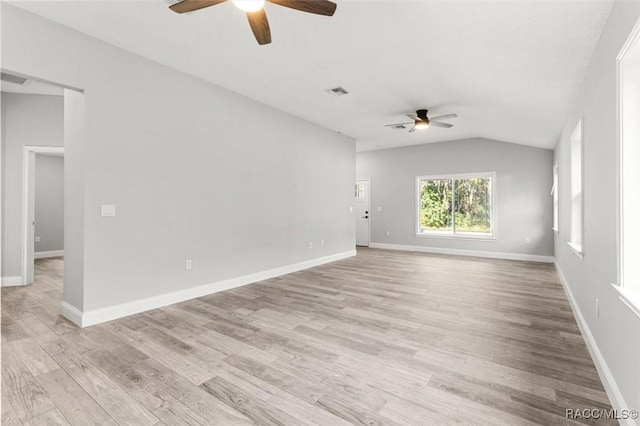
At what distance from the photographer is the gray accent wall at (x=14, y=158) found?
15.0ft

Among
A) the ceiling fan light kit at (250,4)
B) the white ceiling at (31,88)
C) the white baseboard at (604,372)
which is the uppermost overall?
the white ceiling at (31,88)

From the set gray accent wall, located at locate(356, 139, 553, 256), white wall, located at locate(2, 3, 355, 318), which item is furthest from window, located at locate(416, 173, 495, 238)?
white wall, located at locate(2, 3, 355, 318)

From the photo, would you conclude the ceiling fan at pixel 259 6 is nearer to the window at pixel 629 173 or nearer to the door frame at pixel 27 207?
the window at pixel 629 173

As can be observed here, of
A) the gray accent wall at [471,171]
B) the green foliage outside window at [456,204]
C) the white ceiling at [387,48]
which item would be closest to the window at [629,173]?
the white ceiling at [387,48]

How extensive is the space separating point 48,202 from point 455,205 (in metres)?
9.82

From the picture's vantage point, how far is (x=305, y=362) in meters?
2.34

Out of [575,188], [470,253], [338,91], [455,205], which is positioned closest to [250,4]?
[338,91]

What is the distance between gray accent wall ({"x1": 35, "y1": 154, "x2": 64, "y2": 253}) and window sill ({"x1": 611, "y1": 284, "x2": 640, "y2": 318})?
9.50 meters

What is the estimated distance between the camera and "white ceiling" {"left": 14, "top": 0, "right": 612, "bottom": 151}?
2281 mm

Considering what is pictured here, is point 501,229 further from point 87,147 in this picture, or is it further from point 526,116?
point 87,147

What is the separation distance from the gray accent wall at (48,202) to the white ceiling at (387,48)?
5623 mm

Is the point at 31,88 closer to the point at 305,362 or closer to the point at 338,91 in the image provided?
the point at 338,91

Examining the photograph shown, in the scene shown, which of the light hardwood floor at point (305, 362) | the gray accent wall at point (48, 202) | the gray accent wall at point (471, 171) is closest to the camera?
the light hardwood floor at point (305, 362)

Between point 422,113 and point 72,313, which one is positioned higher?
point 422,113
